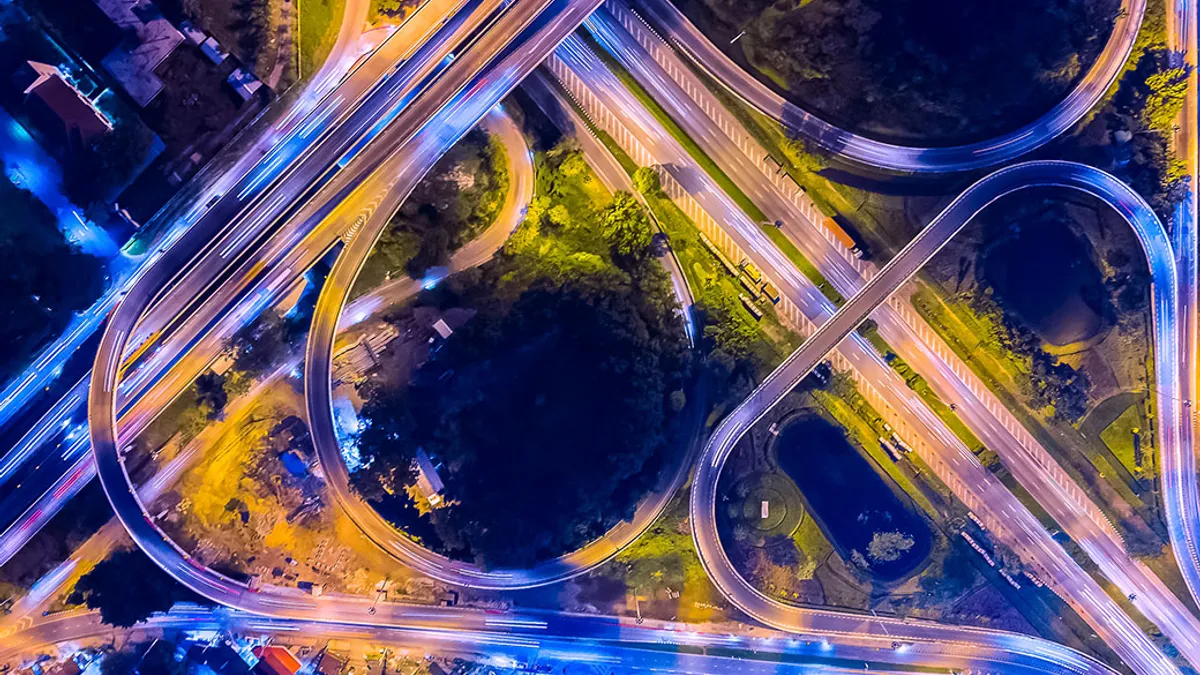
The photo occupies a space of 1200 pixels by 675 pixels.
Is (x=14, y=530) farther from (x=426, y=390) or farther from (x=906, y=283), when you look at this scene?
(x=906, y=283)

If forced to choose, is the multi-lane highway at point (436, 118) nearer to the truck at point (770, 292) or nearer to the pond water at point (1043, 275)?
the truck at point (770, 292)

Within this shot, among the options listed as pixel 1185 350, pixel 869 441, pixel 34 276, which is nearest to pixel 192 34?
pixel 34 276

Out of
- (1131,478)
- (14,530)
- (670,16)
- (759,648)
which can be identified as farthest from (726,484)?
(14,530)

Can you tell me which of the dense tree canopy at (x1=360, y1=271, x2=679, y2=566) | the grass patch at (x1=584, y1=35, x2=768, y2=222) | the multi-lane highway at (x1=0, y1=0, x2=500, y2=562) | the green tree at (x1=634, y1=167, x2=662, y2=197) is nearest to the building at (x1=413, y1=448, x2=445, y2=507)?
the dense tree canopy at (x1=360, y1=271, x2=679, y2=566)

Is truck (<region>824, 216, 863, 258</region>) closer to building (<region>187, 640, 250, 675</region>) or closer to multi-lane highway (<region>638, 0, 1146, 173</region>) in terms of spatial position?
multi-lane highway (<region>638, 0, 1146, 173</region>)

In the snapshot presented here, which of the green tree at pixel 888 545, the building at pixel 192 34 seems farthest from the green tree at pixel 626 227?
the building at pixel 192 34
